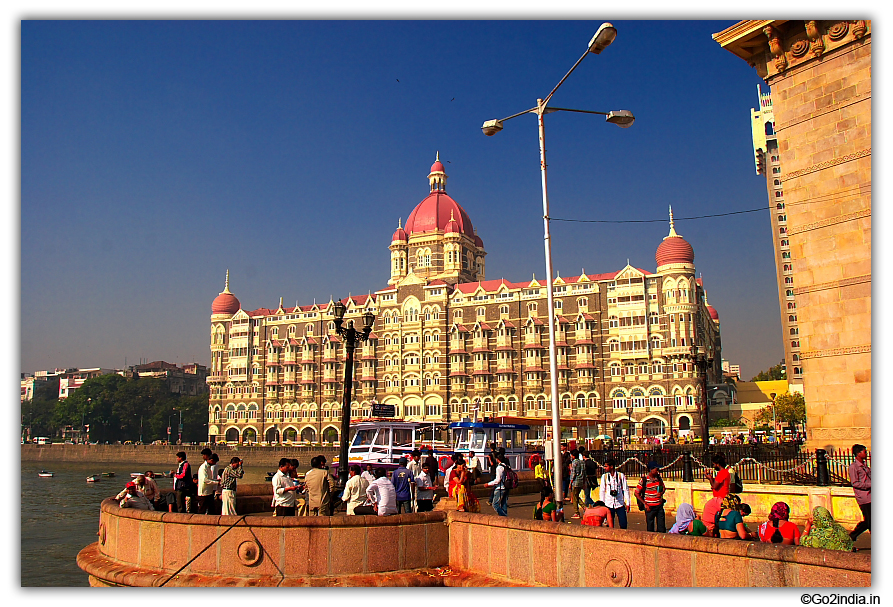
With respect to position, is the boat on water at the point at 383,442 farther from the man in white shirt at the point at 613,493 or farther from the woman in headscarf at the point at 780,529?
the woman in headscarf at the point at 780,529

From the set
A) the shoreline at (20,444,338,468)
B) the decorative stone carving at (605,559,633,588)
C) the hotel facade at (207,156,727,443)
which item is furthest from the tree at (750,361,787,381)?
the decorative stone carving at (605,559,633,588)

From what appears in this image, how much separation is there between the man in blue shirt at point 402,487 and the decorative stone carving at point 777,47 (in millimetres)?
12269

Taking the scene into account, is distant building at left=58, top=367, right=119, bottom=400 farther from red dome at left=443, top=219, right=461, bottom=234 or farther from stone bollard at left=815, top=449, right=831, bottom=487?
stone bollard at left=815, top=449, right=831, bottom=487

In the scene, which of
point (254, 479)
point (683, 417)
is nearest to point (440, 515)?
point (254, 479)

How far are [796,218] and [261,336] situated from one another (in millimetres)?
84777

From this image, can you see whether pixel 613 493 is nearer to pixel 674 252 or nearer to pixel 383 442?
pixel 383 442

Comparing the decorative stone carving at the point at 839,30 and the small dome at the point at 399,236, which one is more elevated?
the small dome at the point at 399,236

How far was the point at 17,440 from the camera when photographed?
984 centimetres

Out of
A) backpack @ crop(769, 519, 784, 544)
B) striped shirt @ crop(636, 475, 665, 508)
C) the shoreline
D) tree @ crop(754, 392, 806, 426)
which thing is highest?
tree @ crop(754, 392, 806, 426)

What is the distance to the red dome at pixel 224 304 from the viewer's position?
9756 cm

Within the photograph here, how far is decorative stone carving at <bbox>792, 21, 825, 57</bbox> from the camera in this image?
15.5 meters

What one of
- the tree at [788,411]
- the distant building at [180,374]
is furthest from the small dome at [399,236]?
the distant building at [180,374]

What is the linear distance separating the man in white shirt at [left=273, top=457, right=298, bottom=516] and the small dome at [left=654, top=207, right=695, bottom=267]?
6567 cm
